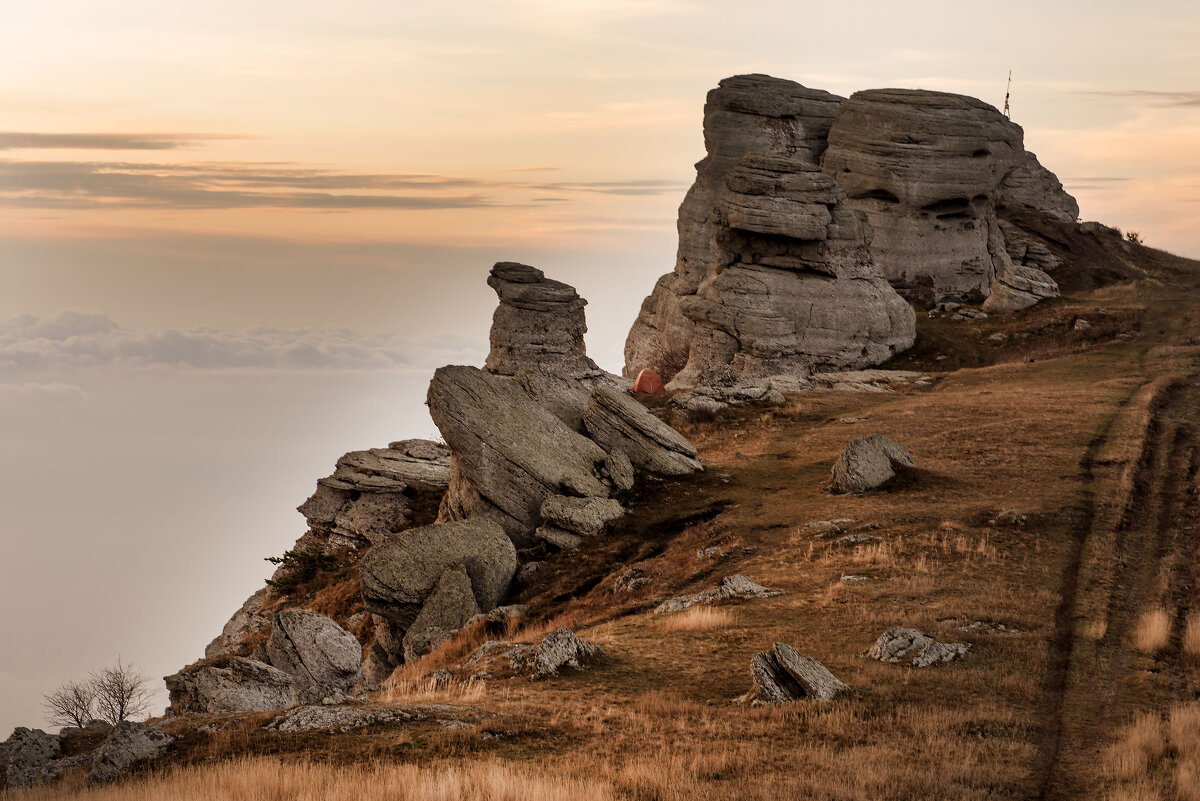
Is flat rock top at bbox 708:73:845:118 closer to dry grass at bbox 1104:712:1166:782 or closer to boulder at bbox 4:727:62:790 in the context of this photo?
dry grass at bbox 1104:712:1166:782

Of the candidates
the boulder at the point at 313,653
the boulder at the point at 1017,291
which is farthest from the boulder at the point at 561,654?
the boulder at the point at 1017,291

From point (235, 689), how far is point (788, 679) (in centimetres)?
1324

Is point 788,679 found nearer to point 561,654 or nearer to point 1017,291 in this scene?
point 561,654

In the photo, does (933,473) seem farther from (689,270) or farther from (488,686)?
(689,270)

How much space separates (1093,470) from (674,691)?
22.4 m

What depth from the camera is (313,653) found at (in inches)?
1180

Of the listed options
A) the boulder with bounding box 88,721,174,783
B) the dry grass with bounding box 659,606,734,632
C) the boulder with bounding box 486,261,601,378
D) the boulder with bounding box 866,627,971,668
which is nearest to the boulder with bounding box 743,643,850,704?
the boulder with bounding box 866,627,971,668

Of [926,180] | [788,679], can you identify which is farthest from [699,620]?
[926,180]

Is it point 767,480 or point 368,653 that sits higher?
A: point 767,480

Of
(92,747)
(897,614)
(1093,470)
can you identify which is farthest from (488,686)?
(1093,470)

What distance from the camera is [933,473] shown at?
36281mm

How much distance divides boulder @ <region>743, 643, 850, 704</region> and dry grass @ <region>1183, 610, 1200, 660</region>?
23.2ft

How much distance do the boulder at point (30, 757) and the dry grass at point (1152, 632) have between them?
20074mm

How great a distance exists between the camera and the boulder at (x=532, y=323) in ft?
197
